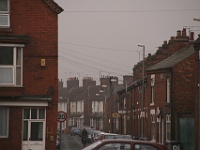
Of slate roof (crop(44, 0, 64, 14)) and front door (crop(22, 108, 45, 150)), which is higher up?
slate roof (crop(44, 0, 64, 14))

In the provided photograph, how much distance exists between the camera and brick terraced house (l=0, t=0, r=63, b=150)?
40531mm

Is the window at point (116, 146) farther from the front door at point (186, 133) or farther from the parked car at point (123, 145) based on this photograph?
the front door at point (186, 133)

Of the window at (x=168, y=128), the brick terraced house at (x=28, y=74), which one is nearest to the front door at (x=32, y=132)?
the brick terraced house at (x=28, y=74)

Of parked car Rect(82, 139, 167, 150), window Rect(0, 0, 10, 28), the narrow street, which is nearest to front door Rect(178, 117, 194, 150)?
window Rect(0, 0, 10, 28)

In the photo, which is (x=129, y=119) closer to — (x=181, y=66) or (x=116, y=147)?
(x=181, y=66)

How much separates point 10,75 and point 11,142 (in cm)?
424

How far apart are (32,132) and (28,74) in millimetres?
3806

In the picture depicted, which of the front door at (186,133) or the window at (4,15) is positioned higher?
the window at (4,15)

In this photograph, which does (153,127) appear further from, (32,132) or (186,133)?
(32,132)

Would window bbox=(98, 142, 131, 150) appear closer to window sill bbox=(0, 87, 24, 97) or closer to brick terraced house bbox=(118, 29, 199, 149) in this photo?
window sill bbox=(0, 87, 24, 97)

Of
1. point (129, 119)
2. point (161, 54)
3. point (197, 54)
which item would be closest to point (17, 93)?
point (197, 54)

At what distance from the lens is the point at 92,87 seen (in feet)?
A: 451

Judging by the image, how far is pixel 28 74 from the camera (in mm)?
41812

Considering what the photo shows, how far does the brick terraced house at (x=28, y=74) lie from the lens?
40531mm
